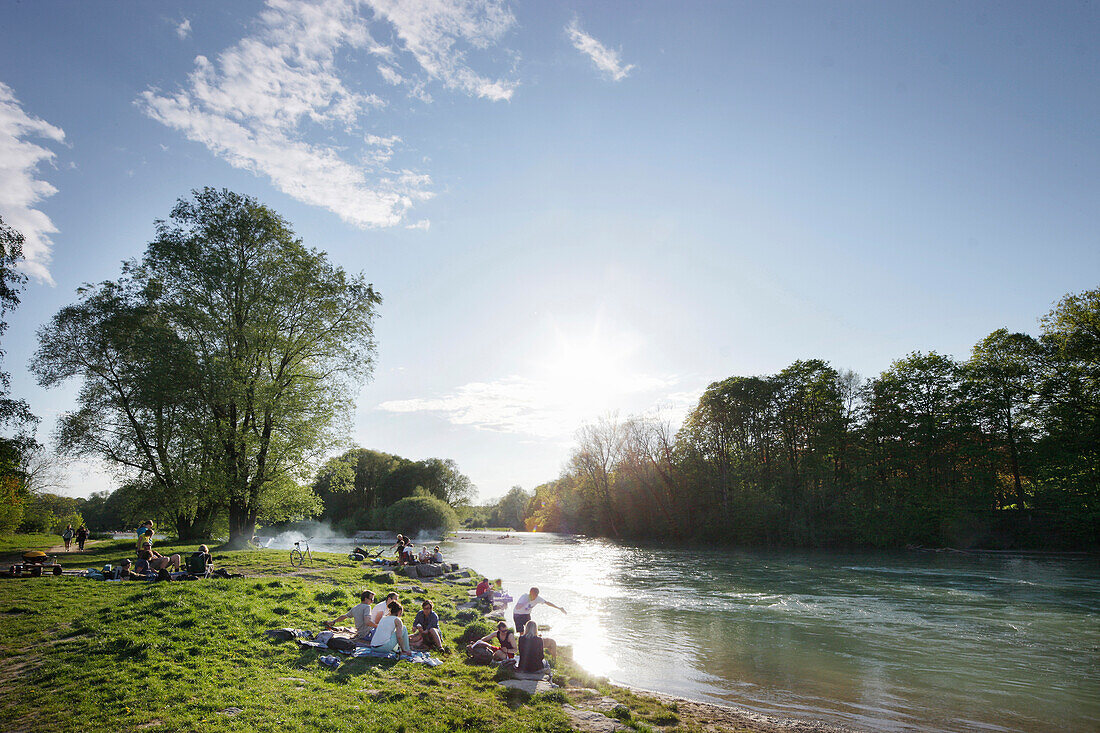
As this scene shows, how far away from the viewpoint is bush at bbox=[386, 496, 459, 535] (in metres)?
75.8

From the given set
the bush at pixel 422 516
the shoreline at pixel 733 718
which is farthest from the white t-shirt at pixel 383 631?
the bush at pixel 422 516

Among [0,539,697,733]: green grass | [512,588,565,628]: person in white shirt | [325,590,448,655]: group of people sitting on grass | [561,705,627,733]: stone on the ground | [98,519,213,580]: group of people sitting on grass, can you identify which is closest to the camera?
[0,539,697,733]: green grass

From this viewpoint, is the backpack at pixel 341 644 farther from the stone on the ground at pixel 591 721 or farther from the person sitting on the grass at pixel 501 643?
the stone on the ground at pixel 591 721

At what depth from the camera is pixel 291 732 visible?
6.62 metres

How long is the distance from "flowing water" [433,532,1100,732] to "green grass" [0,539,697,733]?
3573 mm

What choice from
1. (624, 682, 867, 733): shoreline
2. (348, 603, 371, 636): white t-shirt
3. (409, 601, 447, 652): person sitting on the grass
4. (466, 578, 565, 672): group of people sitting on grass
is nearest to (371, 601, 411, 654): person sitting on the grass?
(348, 603, 371, 636): white t-shirt

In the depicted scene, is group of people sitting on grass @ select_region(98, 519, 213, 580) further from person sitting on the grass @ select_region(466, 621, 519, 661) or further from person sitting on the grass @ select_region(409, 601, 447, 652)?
person sitting on the grass @ select_region(466, 621, 519, 661)

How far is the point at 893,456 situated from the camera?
5253 centimetres

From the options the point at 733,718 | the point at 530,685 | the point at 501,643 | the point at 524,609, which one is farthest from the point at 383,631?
the point at 733,718

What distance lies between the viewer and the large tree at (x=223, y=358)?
24.7 meters

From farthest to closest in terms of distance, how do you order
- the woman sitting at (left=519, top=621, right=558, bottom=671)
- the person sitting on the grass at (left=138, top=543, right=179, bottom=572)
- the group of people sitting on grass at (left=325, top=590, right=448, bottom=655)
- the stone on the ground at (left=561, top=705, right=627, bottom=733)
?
the person sitting on the grass at (left=138, top=543, right=179, bottom=572) < the group of people sitting on grass at (left=325, top=590, right=448, bottom=655) < the woman sitting at (left=519, top=621, right=558, bottom=671) < the stone on the ground at (left=561, top=705, right=627, bottom=733)

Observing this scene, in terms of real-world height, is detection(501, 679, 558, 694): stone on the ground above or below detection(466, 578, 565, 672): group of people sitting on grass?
below

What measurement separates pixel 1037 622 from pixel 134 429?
132ft

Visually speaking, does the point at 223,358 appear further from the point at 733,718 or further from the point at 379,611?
the point at 733,718
